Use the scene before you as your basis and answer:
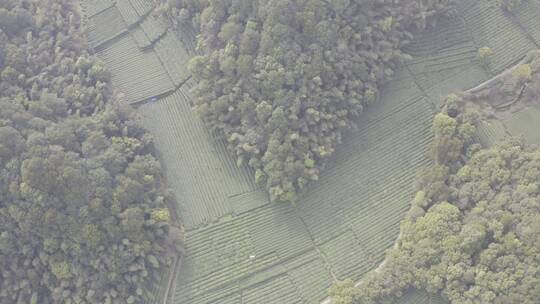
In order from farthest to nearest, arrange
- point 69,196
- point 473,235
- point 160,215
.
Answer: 1. point 160,215
2. point 473,235
3. point 69,196

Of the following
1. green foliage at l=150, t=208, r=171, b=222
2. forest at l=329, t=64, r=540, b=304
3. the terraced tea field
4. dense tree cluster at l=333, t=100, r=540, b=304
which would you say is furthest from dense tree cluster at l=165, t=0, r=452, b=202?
dense tree cluster at l=333, t=100, r=540, b=304

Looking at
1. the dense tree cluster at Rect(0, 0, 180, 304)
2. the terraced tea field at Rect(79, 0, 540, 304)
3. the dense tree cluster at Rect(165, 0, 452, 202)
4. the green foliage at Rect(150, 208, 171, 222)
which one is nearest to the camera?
the dense tree cluster at Rect(0, 0, 180, 304)

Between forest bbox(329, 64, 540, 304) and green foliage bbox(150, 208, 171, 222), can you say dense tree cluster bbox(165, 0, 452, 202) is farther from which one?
forest bbox(329, 64, 540, 304)

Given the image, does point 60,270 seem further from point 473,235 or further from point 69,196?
point 473,235

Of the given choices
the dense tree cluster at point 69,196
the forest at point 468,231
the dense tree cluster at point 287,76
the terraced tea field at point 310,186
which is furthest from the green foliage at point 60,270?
the forest at point 468,231

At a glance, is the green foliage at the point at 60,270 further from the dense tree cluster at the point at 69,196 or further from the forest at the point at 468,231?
the forest at the point at 468,231

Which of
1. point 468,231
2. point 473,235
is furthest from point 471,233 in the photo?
point 468,231
